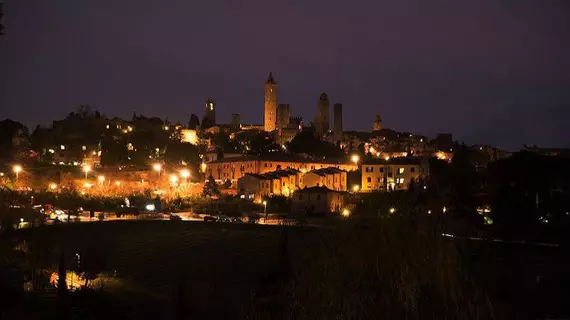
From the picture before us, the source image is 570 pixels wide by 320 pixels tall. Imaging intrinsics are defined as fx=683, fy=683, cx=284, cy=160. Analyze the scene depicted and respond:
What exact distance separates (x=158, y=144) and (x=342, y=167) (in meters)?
24.0

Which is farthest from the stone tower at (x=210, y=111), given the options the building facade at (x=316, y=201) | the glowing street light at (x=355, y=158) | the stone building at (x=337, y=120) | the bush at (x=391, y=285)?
the bush at (x=391, y=285)

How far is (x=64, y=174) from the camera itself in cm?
5891

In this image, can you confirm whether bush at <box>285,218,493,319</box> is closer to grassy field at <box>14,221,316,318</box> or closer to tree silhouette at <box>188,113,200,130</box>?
grassy field at <box>14,221,316,318</box>

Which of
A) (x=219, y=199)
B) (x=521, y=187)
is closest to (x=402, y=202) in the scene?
(x=521, y=187)

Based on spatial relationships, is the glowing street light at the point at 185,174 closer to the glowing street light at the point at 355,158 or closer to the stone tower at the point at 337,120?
the glowing street light at the point at 355,158

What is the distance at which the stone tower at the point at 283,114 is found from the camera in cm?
10606

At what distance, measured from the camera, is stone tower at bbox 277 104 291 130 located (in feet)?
348

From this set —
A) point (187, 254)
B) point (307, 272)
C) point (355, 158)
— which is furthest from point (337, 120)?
point (307, 272)

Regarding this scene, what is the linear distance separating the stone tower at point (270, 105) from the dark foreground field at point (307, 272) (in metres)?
71.4

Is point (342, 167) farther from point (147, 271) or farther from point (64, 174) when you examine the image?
point (147, 271)

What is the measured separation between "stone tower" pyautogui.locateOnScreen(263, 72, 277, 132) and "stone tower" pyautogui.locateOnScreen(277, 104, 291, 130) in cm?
113

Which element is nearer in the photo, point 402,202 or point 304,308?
point 304,308

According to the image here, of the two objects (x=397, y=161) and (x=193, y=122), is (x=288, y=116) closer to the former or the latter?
(x=193, y=122)

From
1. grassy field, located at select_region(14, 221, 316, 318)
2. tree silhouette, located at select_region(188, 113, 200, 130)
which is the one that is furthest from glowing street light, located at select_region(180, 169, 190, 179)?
tree silhouette, located at select_region(188, 113, 200, 130)
